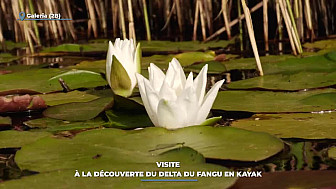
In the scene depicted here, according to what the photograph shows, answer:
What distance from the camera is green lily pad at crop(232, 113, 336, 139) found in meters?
1.92

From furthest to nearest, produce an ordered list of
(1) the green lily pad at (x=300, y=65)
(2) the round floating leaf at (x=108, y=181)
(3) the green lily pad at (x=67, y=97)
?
(1) the green lily pad at (x=300, y=65) < (3) the green lily pad at (x=67, y=97) < (2) the round floating leaf at (x=108, y=181)

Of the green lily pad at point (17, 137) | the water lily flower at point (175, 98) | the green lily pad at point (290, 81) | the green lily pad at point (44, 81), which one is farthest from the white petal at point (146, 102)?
the green lily pad at point (44, 81)

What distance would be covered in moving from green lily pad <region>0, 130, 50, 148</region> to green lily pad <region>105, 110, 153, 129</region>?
26 centimetres

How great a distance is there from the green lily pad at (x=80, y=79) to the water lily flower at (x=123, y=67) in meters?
0.42

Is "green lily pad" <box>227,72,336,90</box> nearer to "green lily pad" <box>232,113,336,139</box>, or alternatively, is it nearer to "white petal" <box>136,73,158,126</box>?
"green lily pad" <box>232,113,336,139</box>

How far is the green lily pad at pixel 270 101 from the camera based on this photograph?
2279 mm

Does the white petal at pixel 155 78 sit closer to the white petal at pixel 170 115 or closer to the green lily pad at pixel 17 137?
the white petal at pixel 170 115

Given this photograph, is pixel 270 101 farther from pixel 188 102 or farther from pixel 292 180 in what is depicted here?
pixel 292 180

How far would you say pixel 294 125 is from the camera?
2.04 metres

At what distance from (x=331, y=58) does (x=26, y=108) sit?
1.74 m

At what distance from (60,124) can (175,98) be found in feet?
1.77

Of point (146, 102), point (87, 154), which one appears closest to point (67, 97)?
point (146, 102)

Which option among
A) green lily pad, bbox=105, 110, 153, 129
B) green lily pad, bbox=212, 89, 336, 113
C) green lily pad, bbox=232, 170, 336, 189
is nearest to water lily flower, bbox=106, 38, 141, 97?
green lily pad, bbox=105, 110, 153, 129

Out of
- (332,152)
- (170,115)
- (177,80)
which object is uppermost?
(177,80)
